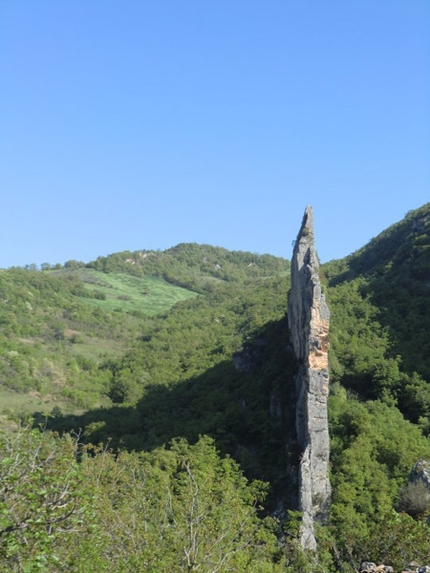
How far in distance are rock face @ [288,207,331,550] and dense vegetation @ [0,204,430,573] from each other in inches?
37.8

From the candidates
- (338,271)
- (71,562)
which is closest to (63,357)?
(338,271)

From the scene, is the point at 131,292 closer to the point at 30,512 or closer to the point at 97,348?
the point at 97,348

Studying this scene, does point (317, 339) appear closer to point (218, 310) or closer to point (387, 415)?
point (387, 415)

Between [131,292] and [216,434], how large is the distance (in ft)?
356

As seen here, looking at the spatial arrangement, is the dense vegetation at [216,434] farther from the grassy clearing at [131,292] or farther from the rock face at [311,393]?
the grassy clearing at [131,292]

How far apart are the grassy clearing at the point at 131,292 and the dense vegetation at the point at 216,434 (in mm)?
21347

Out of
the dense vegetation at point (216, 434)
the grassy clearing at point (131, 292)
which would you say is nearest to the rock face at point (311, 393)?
the dense vegetation at point (216, 434)

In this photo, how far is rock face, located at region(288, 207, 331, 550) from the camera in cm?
3238

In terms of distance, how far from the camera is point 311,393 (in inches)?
1414

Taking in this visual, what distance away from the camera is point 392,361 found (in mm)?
44125

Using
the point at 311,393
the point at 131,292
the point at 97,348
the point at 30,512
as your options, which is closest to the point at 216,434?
the point at 311,393

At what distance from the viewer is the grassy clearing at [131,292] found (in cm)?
13426

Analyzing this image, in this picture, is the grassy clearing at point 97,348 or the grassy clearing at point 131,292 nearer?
the grassy clearing at point 97,348

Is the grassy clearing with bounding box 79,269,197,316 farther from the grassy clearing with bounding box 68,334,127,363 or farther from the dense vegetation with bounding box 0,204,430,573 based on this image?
the dense vegetation with bounding box 0,204,430,573
